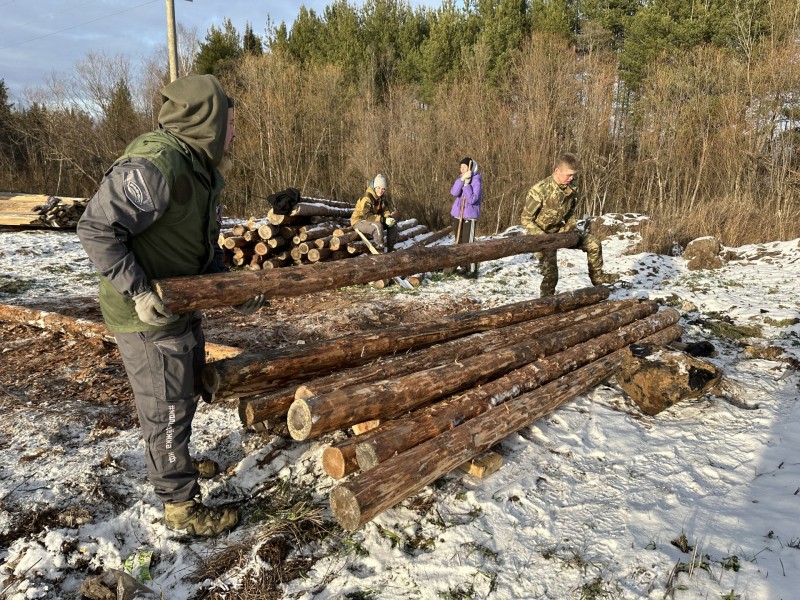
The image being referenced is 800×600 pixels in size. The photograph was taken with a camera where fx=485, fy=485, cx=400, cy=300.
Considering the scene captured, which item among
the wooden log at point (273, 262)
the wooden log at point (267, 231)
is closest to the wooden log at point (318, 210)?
the wooden log at point (267, 231)

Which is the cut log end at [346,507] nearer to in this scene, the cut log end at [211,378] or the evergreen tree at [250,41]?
the cut log end at [211,378]

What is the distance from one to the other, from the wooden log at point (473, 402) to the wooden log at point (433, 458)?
79 millimetres

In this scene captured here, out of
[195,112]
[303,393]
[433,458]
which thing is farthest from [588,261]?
[195,112]

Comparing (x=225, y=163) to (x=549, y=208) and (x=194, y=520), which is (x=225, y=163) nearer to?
(x=194, y=520)

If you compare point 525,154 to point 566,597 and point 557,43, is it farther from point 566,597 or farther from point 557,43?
point 566,597

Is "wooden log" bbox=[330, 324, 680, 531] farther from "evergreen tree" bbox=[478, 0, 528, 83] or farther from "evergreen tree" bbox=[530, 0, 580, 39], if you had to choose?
"evergreen tree" bbox=[530, 0, 580, 39]

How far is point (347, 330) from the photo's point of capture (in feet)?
20.5

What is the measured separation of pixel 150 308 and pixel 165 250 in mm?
349

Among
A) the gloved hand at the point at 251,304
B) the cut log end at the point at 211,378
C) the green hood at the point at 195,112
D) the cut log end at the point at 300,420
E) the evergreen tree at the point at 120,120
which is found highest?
the evergreen tree at the point at 120,120

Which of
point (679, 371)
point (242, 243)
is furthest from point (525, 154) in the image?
point (679, 371)

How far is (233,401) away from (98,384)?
1.33m

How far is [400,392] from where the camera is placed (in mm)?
3201

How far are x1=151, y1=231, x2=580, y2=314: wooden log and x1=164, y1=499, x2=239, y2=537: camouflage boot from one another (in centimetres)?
110

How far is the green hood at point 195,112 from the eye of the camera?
8.05ft
